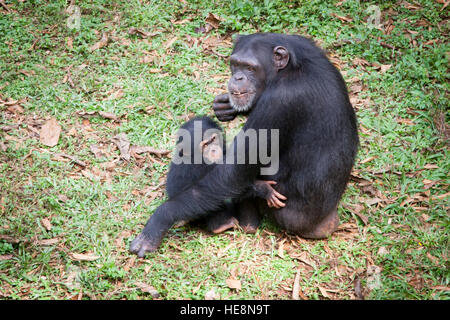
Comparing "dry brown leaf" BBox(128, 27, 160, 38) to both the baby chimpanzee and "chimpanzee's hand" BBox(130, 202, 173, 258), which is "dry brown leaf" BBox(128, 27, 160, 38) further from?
"chimpanzee's hand" BBox(130, 202, 173, 258)

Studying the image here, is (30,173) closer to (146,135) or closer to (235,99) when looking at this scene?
(146,135)

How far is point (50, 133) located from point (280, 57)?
359cm

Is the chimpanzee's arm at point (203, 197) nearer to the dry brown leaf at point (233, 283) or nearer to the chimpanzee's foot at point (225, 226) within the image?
the chimpanzee's foot at point (225, 226)

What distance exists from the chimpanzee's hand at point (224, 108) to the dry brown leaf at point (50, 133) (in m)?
2.46

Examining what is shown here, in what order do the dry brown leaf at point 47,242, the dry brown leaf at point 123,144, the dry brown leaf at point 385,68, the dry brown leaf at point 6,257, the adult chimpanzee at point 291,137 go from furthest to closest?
the dry brown leaf at point 385,68
the dry brown leaf at point 123,144
the dry brown leaf at point 47,242
the dry brown leaf at point 6,257
the adult chimpanzee at point 291,137

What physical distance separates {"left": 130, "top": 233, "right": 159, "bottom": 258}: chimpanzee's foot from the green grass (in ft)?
0.28

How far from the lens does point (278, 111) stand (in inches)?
182

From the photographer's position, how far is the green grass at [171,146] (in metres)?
4.93

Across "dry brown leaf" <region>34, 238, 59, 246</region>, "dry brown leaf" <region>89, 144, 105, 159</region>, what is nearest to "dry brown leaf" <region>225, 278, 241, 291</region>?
"dry brown leaf" <region>34, 238, 59, 246</region>

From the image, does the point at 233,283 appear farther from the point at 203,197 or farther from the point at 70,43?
the point at 70,43

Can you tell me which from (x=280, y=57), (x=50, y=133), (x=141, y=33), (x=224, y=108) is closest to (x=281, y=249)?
(x=224, y=108)

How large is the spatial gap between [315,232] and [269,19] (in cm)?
415

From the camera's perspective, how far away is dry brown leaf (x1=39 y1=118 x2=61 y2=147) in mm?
6574

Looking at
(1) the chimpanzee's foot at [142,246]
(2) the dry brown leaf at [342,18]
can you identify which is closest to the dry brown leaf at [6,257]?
(1) the chimpanzee's foot at [142,246]
